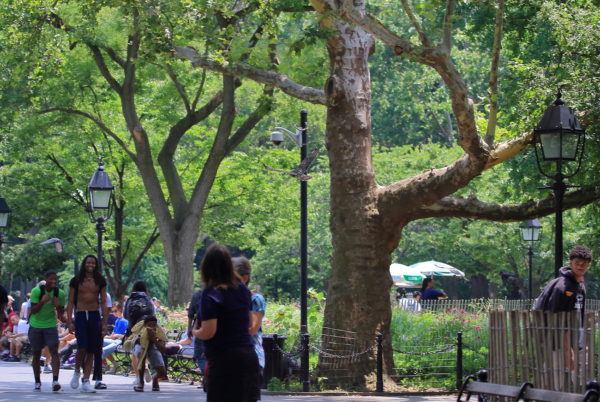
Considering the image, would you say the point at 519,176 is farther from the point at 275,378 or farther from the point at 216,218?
the point at 216,218

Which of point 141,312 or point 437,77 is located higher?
point 437,77

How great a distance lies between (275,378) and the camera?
18.3 metres

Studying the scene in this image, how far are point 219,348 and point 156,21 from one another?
519 inches

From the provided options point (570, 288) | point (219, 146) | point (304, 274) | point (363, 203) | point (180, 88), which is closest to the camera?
point (570, 288)

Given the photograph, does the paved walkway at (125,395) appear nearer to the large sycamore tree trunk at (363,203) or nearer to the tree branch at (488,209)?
the large sycamore tree trunk at (363,203)

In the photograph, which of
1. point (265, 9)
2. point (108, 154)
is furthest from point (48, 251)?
point (265, 9)

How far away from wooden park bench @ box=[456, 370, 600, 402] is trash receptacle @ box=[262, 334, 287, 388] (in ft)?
24.9

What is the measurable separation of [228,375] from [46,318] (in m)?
9.20

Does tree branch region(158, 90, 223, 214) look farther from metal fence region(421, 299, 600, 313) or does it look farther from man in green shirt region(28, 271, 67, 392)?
man in green shirt region(28, 271, 67, 392)

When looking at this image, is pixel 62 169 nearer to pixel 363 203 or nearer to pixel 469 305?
pixel 469 305

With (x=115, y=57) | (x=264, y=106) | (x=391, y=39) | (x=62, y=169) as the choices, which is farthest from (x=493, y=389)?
(x=62, y=169)

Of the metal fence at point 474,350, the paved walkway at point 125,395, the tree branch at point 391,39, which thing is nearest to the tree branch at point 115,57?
the metal fence at point 474,350

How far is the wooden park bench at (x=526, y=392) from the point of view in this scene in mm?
8109

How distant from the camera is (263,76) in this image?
1984 centimetres
